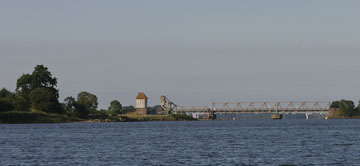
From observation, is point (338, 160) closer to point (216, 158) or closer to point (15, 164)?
point (216, 158)

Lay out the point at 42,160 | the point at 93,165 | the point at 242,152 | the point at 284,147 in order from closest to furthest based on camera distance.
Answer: the point at 93,165
the point at 42,160
the point at 242,152
the point at 284,147

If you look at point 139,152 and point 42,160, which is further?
point 139,152

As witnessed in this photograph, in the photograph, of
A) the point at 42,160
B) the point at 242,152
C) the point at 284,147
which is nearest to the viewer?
the point at 42,160

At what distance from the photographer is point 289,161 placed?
62.8m

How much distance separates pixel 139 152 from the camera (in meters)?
75.5

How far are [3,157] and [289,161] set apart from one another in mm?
30922

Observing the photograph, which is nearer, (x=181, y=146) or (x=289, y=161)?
(x=289, y=161)

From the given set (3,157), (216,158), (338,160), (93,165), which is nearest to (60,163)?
(93,165)

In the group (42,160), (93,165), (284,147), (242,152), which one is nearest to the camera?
(93,165)

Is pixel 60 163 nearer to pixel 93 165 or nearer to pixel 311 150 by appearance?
pixel 93 165

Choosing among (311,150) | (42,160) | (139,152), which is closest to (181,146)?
(139,152)

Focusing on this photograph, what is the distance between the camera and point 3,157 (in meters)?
69.5

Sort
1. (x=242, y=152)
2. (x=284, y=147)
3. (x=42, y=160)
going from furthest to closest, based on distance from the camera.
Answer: (x=284, y=147)
(x=242, y=152)
(x=42, y=160)

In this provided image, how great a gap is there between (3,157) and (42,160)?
19.8ft
